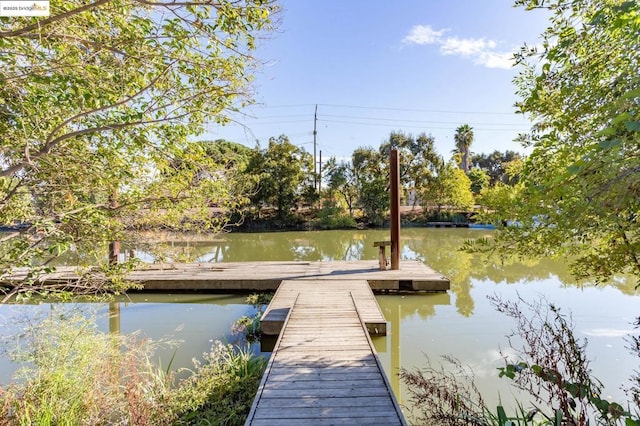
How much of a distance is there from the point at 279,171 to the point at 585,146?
789 inches

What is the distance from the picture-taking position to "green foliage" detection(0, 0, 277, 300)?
1.97m

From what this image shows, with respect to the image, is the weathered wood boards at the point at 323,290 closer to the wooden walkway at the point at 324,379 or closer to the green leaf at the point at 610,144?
the wooden walkway at the point at 324,379

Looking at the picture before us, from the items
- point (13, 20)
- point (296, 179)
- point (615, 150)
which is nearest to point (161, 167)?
point (13, 20)

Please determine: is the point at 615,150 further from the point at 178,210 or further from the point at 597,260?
the point at 178,210

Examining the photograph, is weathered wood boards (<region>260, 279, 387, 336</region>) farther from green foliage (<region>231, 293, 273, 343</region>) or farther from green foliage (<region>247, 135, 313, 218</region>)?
green foliage (<region>247, 135, 313, 218</region>)

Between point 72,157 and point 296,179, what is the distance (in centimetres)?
1915

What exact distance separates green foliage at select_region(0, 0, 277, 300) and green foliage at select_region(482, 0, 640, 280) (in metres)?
1.91

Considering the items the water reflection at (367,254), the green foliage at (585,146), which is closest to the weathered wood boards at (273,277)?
the water reflection at (367,254)

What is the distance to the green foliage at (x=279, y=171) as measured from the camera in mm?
21031

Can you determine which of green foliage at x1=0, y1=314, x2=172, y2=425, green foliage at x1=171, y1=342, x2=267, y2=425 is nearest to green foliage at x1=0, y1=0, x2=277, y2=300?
green foliage at x1=0, y1=314, x2=172, y2=425

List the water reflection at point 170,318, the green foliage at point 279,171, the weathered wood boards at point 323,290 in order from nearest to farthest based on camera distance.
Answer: the water reflection at point 170,318
the weathered wood boards at point 323,290
the green foliage at point 279,171

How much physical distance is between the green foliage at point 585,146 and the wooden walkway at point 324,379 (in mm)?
1564

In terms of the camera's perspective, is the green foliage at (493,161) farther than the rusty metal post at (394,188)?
Yes

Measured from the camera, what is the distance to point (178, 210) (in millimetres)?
2963
